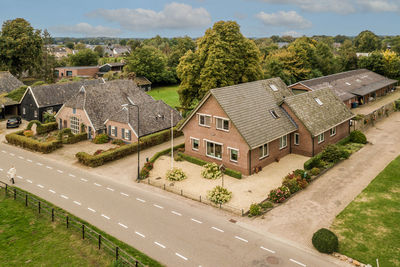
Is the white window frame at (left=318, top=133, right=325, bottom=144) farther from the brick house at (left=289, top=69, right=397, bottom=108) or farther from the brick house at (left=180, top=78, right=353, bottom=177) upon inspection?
the brick house at (left=289, top=69, right=397, bottom=108)

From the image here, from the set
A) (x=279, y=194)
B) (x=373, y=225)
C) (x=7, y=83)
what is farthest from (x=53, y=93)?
(x=373, y=225)

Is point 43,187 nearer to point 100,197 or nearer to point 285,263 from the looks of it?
point 100,197

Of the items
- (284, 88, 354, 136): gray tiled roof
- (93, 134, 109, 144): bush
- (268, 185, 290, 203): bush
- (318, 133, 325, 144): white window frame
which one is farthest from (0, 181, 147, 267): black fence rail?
(318, 133, 325, 144): white window frame

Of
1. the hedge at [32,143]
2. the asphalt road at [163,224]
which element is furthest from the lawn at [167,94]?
the asphalt road at [163,224]

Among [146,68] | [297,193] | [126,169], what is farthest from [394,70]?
[126,169]

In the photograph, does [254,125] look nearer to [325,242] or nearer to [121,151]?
[325,242]

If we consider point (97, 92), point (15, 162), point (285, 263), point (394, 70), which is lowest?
point (285, 263)
